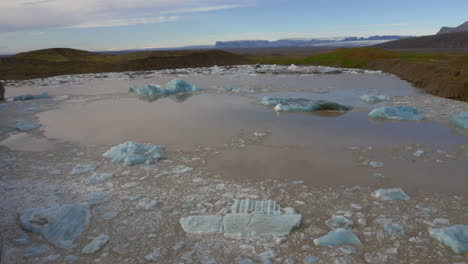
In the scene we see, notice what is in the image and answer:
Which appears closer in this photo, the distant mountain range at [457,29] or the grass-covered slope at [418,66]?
the grass-covered slope at [418,66]

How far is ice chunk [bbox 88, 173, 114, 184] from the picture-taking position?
13.5 feet

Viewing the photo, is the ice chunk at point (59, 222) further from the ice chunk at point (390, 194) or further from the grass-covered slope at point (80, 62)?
the grass-covered slope at point (80, 62)

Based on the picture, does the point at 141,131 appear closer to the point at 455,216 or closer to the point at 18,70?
the point at 455,216

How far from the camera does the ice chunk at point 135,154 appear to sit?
186 inches

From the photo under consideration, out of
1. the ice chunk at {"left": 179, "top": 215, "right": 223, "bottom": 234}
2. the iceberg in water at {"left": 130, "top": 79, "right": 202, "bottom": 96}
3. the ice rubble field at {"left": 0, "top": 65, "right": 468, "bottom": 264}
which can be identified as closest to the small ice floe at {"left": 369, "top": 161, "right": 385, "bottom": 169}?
the ice rubble field at {"left": 0, "top": 65, "right": 468, "bottom": 264}

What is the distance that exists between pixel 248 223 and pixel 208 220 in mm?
397

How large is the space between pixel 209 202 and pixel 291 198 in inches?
36.3

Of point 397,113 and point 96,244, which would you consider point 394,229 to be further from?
point 397,113

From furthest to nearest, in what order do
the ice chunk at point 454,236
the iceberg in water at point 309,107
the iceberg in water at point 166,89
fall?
the iceberg in water at point 166,89 → the iceberg in water at point 309,107 → the ice chunk at point 454,236

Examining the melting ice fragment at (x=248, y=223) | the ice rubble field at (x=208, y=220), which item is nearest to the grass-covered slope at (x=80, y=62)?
the ice rubble field at (x=208, y=220)

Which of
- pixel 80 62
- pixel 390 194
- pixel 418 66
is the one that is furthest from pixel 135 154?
pixel 80 62

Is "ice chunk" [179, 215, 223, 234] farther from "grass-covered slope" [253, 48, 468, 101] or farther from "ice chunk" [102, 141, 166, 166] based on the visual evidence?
"grass-covered slope" [253, 48, 468, 101]

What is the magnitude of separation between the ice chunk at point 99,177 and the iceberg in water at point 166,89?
27.8ft

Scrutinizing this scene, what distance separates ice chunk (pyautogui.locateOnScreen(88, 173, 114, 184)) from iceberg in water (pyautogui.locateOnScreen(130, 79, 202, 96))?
849 cm
